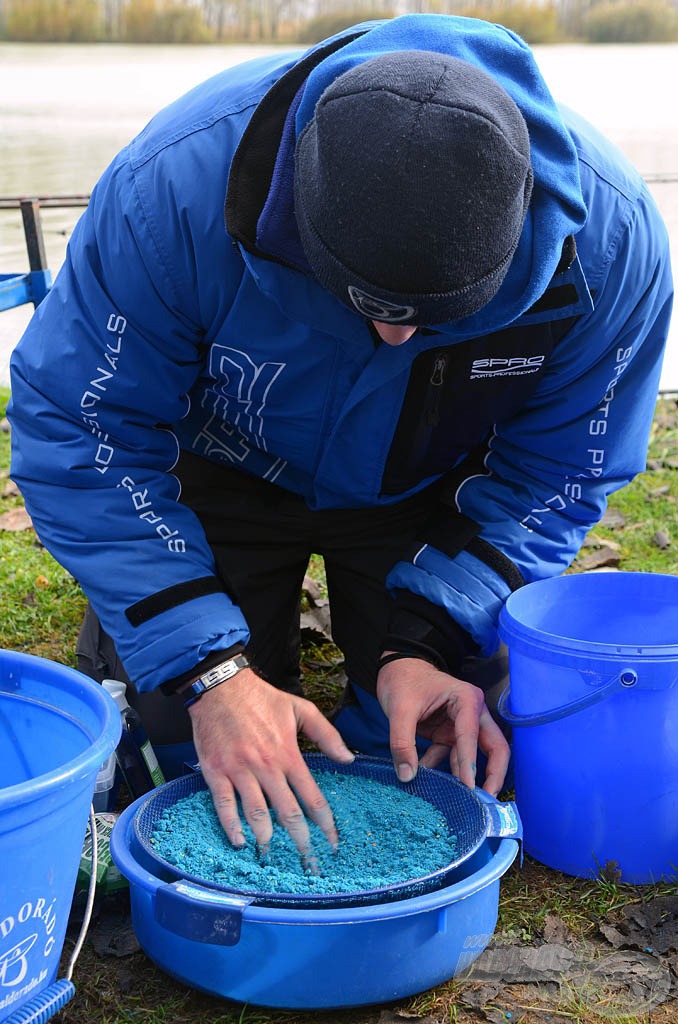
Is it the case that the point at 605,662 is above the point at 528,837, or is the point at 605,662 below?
above

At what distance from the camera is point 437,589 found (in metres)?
1.94

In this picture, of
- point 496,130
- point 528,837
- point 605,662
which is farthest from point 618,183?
point 528,837

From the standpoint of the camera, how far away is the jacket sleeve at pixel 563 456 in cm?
184

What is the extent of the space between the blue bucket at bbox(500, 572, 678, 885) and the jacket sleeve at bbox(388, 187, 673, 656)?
0.12 meters

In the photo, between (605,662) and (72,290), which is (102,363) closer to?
(72,290)

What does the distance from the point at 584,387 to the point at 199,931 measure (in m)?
1.13

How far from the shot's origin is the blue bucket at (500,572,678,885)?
5.24ft

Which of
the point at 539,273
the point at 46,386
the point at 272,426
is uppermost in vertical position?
the point at 539,273

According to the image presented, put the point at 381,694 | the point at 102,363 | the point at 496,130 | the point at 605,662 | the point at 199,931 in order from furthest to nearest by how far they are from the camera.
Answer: the point at 381,694
the point at 102,363
the point at 605,662
the point at 199,931
the point at 496,130

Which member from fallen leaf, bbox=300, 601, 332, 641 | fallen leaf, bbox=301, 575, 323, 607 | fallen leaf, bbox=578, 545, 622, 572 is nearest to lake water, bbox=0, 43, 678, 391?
fallen leaf, bbox=578, 545, 622, 572

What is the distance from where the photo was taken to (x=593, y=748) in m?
1.67

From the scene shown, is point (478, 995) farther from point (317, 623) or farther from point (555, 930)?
point (317, 623)

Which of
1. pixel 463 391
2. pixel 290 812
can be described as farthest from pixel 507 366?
pixel 290 812

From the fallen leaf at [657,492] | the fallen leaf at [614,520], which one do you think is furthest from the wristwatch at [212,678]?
the fallen leaf at [657,492]
